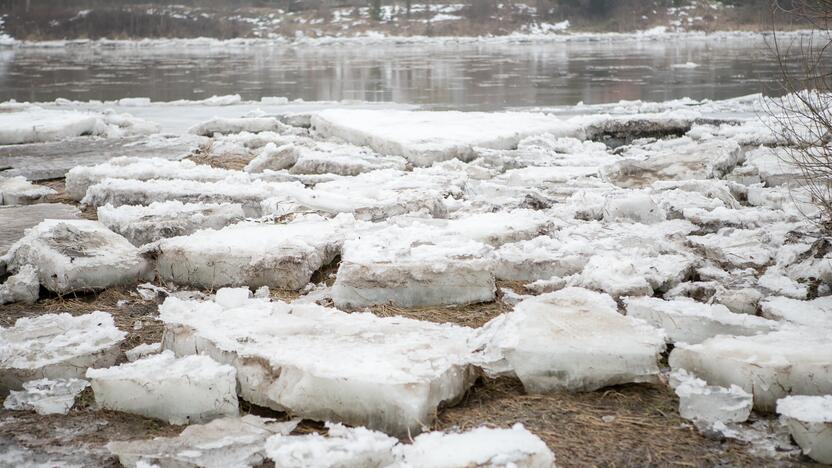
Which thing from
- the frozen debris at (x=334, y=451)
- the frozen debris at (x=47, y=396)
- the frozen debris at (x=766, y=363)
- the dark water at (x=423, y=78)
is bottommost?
the frozen debris at (x=47, y=396)

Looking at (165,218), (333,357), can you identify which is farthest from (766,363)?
(165,218)

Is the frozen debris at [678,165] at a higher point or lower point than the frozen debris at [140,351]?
higher

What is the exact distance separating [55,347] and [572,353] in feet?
5.61

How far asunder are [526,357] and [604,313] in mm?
406

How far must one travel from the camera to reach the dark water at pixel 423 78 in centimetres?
1226

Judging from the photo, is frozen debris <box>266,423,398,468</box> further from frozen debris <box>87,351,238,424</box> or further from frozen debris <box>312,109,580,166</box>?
frozen debris <box>312,109,580,166</box>

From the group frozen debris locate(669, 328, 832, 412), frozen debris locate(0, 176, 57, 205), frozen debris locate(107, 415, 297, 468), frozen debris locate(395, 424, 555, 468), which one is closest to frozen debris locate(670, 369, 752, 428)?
frozen debris locate(669, 328, 832, 412)

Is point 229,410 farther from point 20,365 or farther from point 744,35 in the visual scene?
point 744,35

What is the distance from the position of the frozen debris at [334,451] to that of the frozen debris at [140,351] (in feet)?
2.93

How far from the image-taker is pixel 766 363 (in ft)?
7.45

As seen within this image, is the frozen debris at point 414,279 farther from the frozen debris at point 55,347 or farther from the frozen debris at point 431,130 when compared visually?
the frozen debris at point 431,130

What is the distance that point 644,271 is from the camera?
3.25 meters

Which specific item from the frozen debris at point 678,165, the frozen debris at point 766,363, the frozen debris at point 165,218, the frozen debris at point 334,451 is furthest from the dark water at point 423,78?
the frozen debris at point 334,451

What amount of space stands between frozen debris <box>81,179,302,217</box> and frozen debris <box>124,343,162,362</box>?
1778mm
